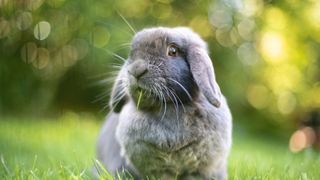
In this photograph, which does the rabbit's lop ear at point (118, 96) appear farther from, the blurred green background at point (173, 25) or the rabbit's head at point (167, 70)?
the blurred green background at point (173, 25)

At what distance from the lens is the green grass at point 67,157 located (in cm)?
284

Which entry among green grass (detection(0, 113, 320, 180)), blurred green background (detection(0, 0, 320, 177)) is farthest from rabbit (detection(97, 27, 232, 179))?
blurred green background (detection(0, 0, 320, 177))

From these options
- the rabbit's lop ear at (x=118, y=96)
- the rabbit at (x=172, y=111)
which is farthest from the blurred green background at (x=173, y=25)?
the rabbit at (x=172, y=111)

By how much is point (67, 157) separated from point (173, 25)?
3774 mm

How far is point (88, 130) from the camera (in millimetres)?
5902

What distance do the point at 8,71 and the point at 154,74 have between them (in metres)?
4.75

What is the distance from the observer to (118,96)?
10.0 feet

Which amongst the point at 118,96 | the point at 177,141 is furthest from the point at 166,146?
the point at 118,96

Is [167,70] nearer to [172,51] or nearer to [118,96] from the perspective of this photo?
[172,51]

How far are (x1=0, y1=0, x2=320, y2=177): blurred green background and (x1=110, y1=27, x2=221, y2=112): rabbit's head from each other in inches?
104

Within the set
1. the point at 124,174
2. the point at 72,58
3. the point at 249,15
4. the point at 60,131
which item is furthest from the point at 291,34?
the point at 124,174

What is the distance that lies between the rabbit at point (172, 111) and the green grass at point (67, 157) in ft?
0.83

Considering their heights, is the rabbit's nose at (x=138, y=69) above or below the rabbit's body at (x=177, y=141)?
above

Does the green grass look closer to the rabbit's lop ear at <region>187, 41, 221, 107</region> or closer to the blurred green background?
the blurred green background
